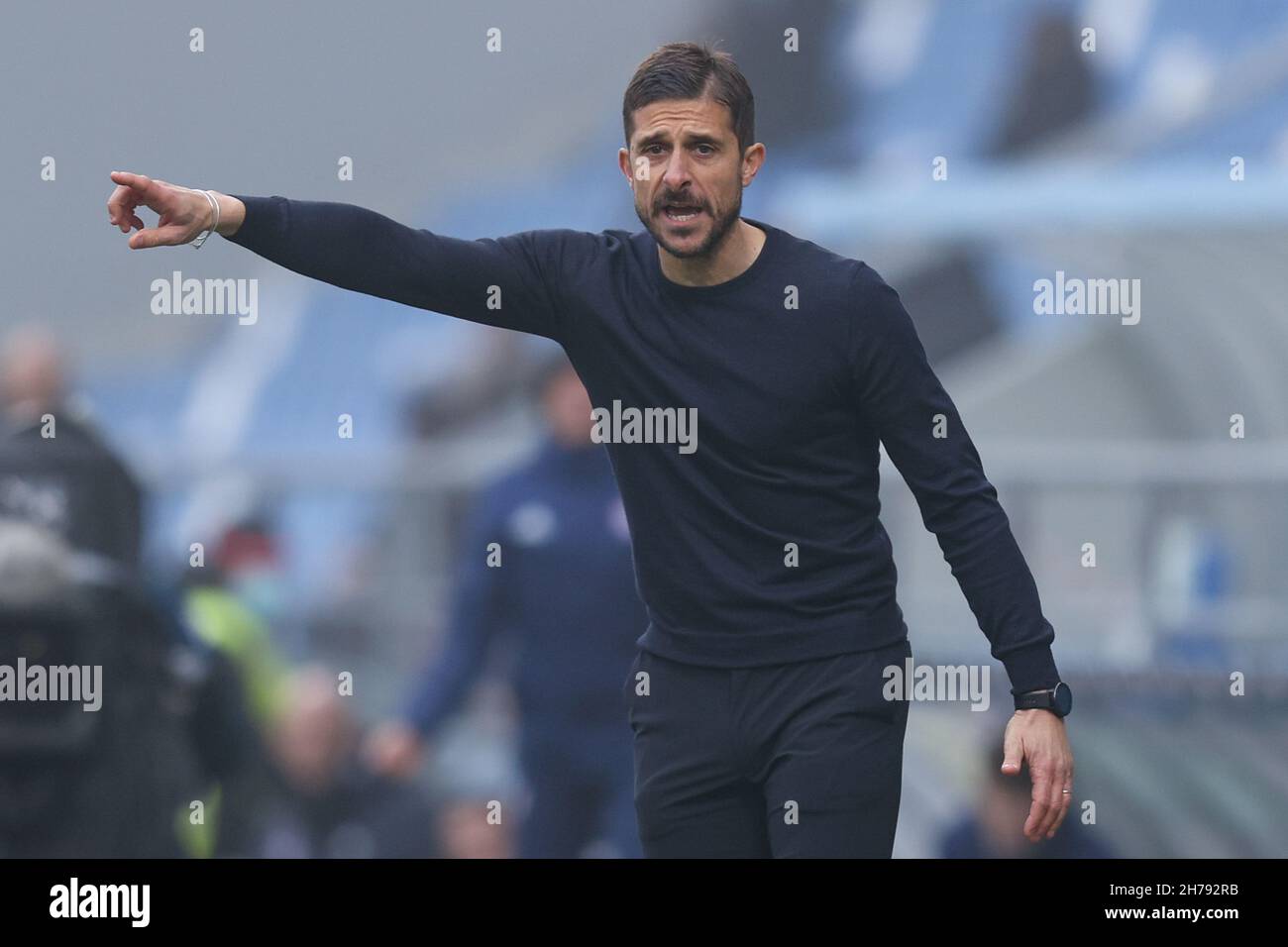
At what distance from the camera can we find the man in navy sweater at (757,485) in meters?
3.43

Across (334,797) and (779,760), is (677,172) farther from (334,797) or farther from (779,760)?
(334,797)

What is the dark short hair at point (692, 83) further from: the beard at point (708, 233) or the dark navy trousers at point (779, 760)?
the dark navy trousers at point (779, 760)

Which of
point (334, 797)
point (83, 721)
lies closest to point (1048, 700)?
point (83, 721)

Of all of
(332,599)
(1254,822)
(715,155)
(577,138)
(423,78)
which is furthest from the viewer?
(423,78)

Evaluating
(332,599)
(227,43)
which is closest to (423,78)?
(227,43)

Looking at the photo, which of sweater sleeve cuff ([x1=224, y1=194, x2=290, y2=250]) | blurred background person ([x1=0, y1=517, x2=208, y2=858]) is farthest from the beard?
blurred background person ([x1=0, y1=517, x2=208, y2=858])

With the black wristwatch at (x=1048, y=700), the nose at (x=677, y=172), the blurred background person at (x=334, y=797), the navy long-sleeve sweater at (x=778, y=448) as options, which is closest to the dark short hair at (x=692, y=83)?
the nose at (x=677, y=172)

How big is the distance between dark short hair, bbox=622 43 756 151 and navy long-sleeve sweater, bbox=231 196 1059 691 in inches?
8.8

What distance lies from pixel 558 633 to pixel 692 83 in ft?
9.04

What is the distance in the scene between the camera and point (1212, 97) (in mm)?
16172

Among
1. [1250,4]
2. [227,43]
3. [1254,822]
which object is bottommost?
[1254,822]

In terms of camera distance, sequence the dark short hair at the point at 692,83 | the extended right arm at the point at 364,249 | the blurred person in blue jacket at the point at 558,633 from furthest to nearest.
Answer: the blurred person in blue jacket at the point at 558,633 → the dark short hair at the point at 692,83 → the extended right arm at the point at 364,249

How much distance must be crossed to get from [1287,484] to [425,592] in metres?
3.48
